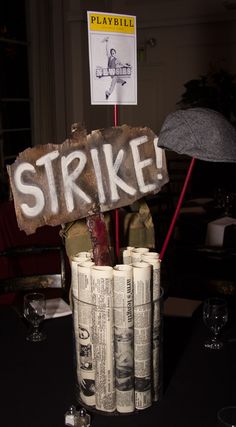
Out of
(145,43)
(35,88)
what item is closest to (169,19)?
(145,43)

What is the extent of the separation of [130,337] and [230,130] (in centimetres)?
42

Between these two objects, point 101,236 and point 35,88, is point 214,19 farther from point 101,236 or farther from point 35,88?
point 101,236

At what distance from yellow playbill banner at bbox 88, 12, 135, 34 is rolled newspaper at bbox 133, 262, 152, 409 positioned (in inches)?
18.6

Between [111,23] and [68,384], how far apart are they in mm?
731

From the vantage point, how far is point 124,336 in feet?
2.99

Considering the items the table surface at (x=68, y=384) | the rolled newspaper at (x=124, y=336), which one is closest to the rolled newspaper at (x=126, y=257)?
the rolled newspaper at (x=124, y=336)

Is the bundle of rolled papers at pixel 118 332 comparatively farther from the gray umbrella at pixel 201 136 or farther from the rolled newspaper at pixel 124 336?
the gray umbrella at pixel 201 136

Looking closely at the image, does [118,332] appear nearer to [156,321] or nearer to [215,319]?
[156,321]

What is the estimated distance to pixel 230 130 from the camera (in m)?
0.96

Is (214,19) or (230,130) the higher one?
(214,19)

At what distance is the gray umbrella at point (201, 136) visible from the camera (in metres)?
0.93

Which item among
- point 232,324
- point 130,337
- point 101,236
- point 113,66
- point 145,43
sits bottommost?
point 232,324

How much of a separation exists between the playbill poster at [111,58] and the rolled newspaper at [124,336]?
0.37 metres

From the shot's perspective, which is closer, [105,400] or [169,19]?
[105,400]
